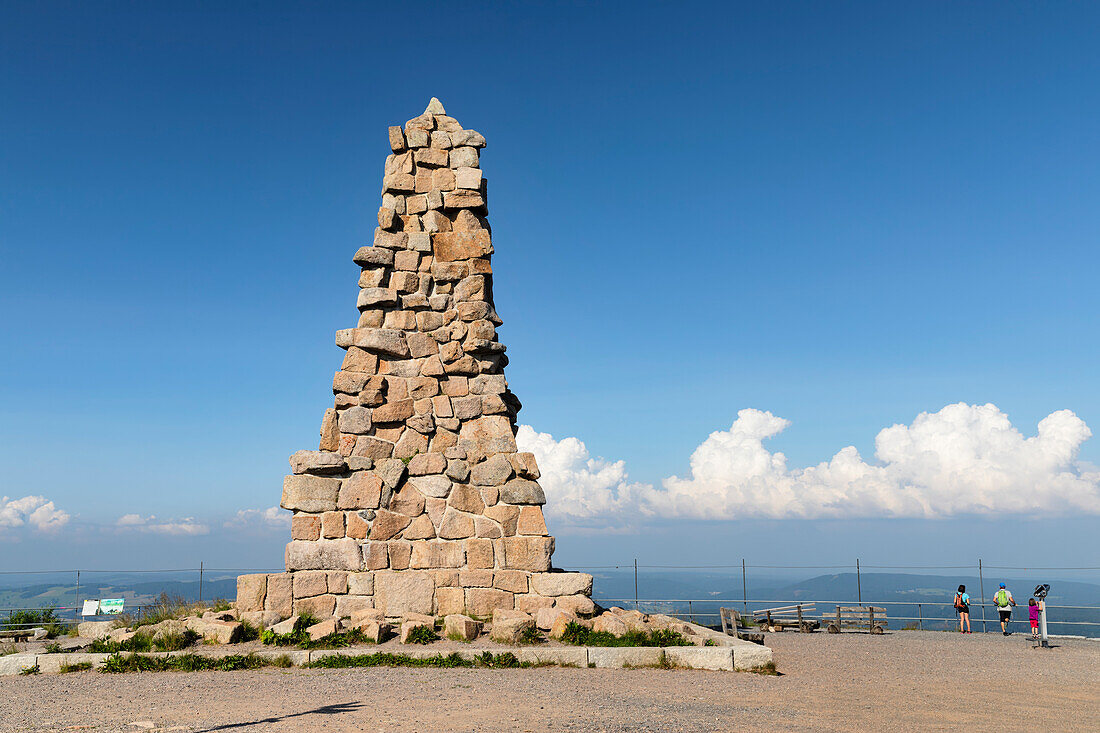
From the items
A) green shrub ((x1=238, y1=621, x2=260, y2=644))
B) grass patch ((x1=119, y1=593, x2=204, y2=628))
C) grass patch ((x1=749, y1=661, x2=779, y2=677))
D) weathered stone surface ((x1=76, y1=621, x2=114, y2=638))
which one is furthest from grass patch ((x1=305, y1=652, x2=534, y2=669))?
weathered stone surface ((x1=76, y1=621, x2=114, y2=638))

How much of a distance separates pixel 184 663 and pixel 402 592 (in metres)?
2.81

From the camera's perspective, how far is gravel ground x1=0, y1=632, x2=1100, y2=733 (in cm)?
635

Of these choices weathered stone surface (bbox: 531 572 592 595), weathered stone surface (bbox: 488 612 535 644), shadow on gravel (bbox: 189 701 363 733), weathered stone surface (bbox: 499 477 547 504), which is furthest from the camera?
weathered stone surface (bbox: 499 477 547 504)

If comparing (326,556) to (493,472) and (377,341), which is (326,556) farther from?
(377,341)

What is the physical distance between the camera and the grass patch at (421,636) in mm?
9592

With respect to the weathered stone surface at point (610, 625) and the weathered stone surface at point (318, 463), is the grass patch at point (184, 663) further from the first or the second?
the weathered stone surface at point (610, 625)

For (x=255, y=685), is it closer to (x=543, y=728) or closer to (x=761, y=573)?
(x=543, y=728)

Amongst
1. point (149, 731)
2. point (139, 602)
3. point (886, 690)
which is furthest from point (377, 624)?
point (886, 690)

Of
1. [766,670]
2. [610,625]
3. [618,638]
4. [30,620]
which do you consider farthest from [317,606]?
[30,620]

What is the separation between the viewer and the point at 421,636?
965 centimetres

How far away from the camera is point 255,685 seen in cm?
788

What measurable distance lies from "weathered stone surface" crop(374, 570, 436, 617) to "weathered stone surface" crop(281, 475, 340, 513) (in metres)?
1.27

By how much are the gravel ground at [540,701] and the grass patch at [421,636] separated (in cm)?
106

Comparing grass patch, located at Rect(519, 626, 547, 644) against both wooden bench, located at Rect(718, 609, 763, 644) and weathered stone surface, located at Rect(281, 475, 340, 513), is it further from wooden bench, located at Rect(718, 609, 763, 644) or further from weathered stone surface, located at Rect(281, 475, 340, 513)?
wooden bench, located at Rect(718, 609, 763, 644)
